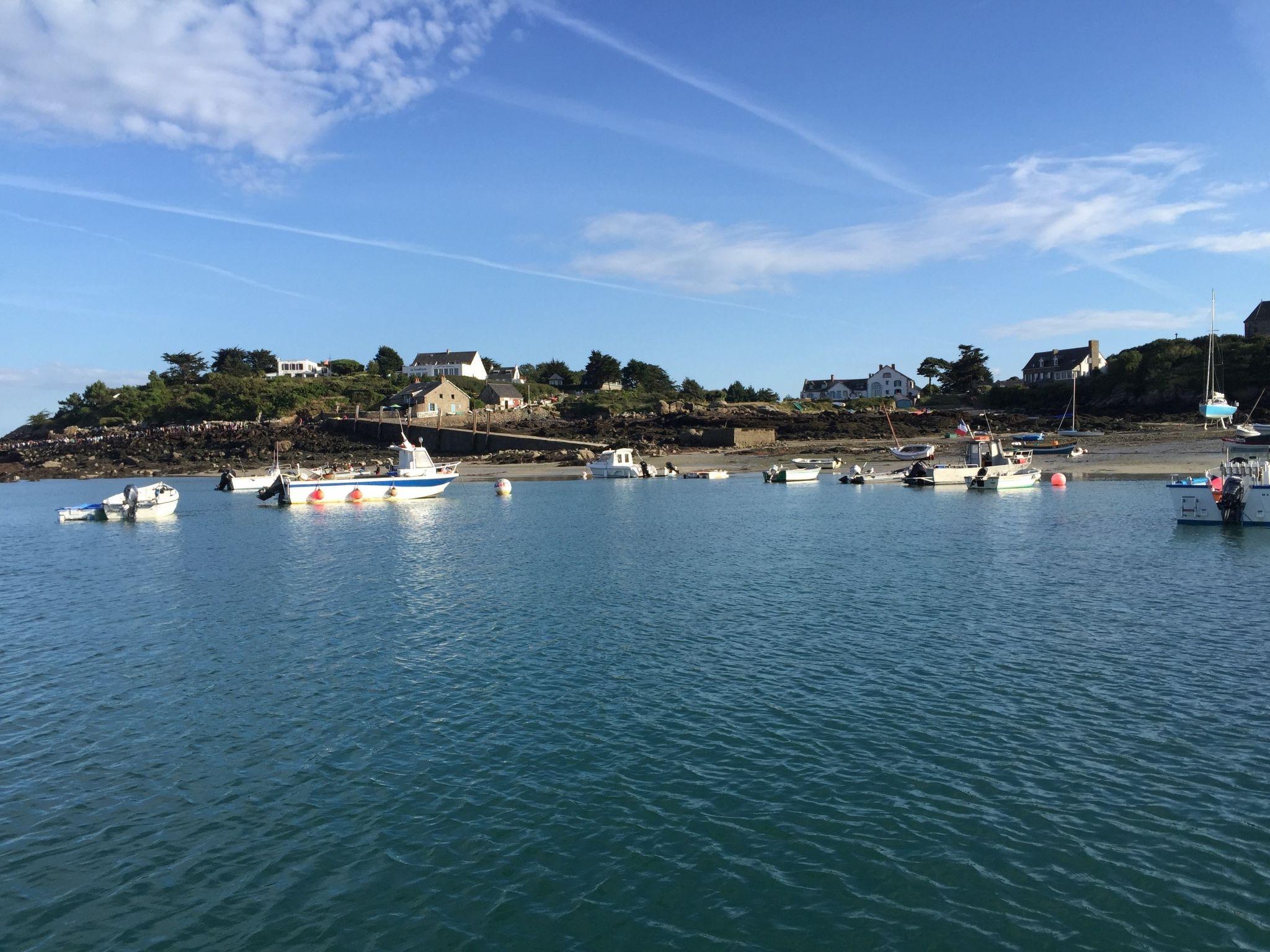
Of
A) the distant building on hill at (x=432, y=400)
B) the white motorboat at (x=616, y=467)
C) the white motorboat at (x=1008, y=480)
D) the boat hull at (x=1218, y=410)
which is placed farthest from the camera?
the distant building on hill at (x=432, y=400)

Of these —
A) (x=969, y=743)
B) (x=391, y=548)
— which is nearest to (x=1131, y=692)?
(x=969, y=743)

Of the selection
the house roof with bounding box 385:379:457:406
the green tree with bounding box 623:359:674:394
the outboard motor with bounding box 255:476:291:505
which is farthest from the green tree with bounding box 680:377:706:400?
the outboard motor with bounding box 255:476:291:505

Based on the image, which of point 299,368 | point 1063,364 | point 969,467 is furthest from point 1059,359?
point 299,368

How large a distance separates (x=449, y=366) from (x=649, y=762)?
147193mm

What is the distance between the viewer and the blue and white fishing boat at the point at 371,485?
67125 millimetres

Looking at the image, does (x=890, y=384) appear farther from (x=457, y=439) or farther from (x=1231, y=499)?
(x=1231, y=499)

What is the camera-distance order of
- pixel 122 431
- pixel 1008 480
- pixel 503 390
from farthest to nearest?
pixel 503 390, pixel 122 431, pixel 1008 480

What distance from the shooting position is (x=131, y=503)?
2306 inches

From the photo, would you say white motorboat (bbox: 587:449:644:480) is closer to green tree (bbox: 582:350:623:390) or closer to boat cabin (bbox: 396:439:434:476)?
boat cabin (bbox: 396:439:434:476)

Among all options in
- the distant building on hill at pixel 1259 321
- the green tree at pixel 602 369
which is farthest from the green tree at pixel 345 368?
the distant building on hill at pixel 1259 321

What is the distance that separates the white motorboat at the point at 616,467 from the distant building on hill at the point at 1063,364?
3026 inches

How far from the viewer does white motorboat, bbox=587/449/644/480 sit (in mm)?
86375

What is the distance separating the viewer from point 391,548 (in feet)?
134

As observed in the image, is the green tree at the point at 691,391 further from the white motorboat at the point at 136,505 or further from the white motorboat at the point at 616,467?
the white motorboat at the point at 136,505
